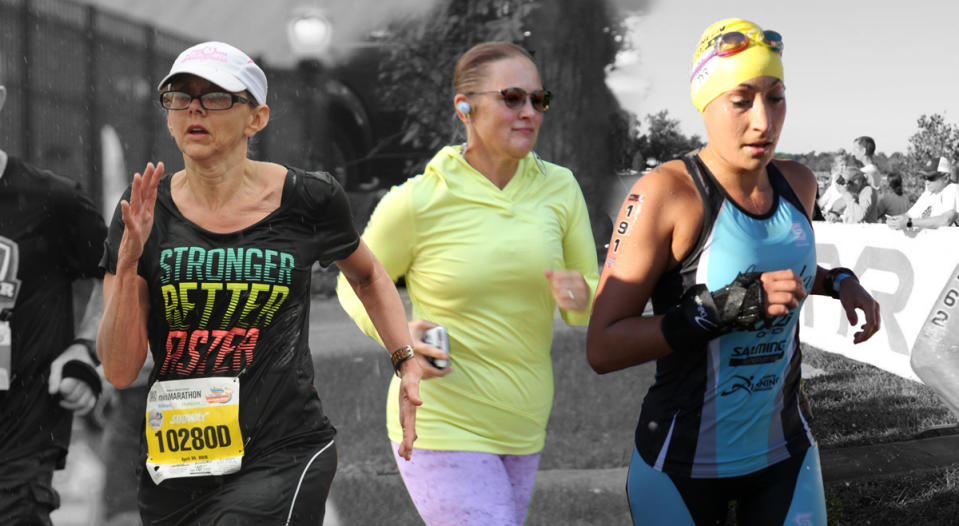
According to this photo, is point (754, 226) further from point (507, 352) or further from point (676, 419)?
point (507, 352)

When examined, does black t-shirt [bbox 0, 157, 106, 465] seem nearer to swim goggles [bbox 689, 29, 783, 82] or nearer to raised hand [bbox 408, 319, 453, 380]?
raised hand [bbox 408, 319, 453, 380]

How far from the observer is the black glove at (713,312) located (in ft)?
7.72

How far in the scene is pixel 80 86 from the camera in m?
5.04

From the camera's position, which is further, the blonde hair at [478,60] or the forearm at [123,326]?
the blonde hair at [478,60]

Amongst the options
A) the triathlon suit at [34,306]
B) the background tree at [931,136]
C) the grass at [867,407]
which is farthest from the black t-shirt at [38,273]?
the background tree at [931,136]

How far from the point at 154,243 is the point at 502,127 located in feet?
4.06

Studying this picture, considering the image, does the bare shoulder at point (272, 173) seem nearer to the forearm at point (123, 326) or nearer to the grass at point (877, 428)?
the forearm at point (123, 326)

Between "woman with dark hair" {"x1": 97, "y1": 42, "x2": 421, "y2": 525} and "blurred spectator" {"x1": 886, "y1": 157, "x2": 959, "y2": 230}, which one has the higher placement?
"woman with dark hair" {"x1": 97, "y1": 42, "x2": 421, "y2": 525}

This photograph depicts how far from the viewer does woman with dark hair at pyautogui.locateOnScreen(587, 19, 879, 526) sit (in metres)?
2.52

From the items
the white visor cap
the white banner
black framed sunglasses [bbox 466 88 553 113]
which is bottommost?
the white banner

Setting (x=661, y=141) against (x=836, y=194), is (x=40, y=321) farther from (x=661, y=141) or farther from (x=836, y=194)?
(x=836, y=194)

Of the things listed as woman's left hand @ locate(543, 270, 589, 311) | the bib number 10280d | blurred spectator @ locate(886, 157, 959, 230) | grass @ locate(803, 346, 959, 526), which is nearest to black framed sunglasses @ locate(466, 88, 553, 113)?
woman's left hand @ locate(543, 270, 589, 311)

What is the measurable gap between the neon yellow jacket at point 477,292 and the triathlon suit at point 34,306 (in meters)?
1.32

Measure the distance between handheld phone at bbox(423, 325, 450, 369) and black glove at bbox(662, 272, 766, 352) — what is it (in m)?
0.78
